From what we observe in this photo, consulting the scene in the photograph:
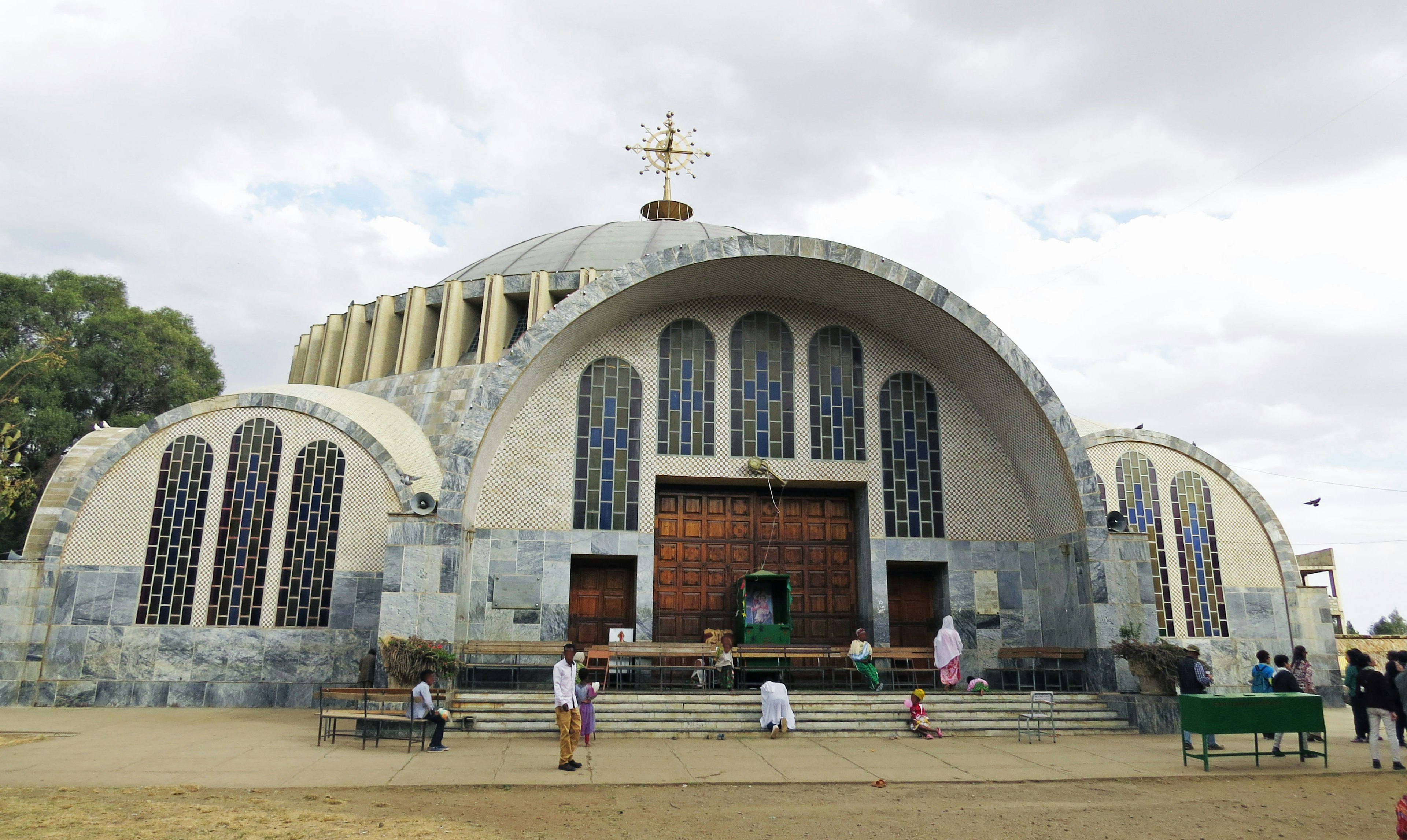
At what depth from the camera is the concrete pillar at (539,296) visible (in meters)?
21.4

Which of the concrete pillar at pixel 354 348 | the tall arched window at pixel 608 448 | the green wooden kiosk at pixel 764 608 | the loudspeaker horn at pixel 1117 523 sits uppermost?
the concrete pillar at pixel 354 348

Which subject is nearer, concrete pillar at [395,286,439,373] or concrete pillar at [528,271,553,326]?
concrete pillar at [528,271,553,326]

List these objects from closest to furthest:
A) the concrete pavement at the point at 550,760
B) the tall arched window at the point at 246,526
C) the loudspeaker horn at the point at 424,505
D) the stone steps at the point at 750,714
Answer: the concrete pavement at the point at 550,760 → the stone steps at the point at 750,714 → the loudspeaker horn at the point at 424,505 → the tall arched window at the point at 246,526

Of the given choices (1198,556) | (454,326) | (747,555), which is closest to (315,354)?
(454,326)

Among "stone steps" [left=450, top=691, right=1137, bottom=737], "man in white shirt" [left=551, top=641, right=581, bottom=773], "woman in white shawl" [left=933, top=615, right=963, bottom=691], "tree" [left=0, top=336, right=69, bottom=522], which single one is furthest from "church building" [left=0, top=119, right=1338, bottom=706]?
"man in white shirt" [left=551, top=641, right=581, bottom=773]

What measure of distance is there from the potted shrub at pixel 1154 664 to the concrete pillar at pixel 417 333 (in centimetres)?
1681

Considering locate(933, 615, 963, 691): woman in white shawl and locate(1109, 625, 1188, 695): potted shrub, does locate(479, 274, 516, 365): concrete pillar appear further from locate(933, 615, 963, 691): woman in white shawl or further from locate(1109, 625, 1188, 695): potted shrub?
locate(1109, 625, 1188, 695): potted shrub

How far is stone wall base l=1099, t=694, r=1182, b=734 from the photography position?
13023 mm

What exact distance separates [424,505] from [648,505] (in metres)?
4.02

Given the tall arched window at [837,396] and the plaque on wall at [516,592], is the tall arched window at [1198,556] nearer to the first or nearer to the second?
the tall arched window at [837,396]

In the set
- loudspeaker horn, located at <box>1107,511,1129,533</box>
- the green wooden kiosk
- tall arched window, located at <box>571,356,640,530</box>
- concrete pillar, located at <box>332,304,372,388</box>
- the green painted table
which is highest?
concrete pillar, located at <box>332,304,372,388</box>

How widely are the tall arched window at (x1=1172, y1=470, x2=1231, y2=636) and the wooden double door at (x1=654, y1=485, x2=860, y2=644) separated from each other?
7352 mm

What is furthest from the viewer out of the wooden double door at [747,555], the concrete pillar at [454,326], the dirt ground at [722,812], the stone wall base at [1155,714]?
the concrete pillar at [454,326]

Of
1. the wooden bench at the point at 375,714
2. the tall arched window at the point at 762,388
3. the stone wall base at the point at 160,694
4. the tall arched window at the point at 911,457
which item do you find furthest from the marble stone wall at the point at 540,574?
the tall arched window at the point at 911,457
